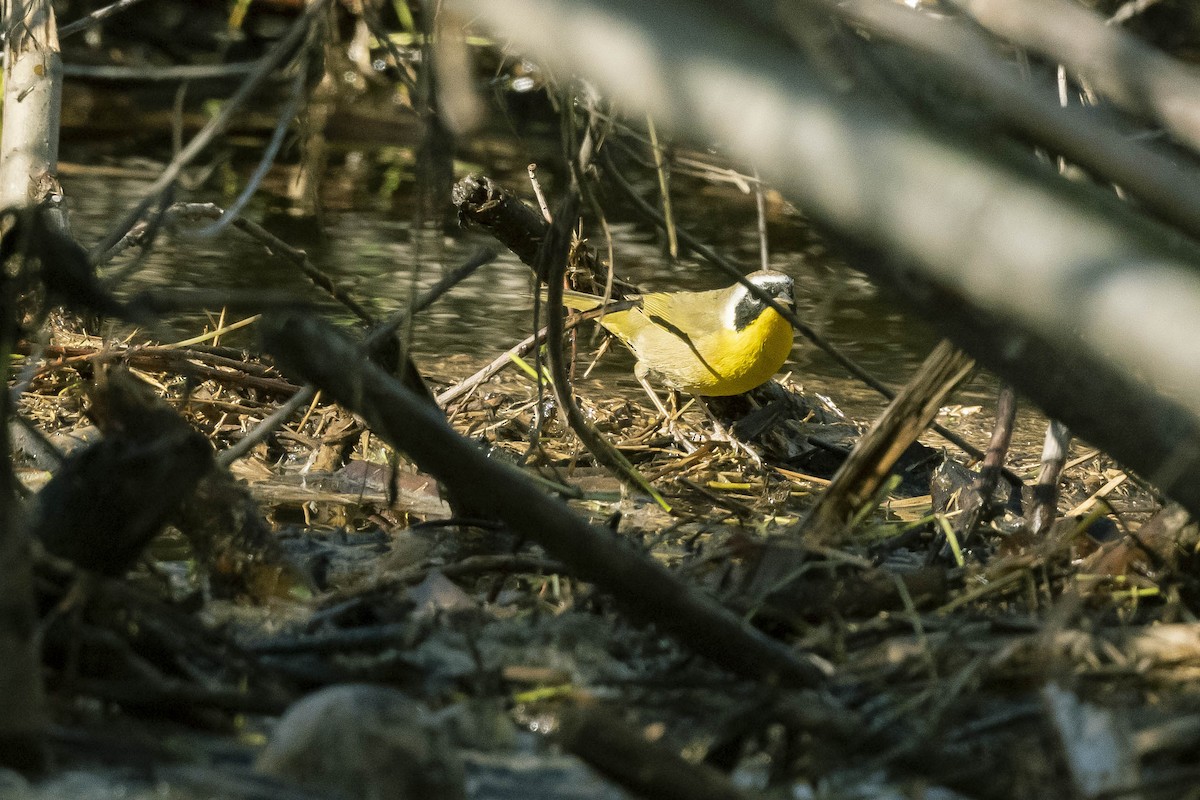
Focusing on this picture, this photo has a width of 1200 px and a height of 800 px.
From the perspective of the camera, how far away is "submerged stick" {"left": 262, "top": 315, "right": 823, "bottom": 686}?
6.79 feet

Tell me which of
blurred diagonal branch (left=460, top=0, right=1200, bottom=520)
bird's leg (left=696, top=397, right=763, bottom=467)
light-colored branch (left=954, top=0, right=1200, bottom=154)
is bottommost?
bird's leg (left=696, top=397, right=763, bottom=467)

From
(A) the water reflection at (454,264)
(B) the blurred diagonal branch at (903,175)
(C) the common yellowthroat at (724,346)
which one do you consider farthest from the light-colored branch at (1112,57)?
(A) the water reflection at (454,264)

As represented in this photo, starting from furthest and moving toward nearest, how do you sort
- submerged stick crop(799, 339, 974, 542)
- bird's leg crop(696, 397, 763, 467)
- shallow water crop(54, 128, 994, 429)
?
1. shallow water crop(54, 128, 994, 429)
2. bird's leg crop(696, 397, 763, 467)
3. submerged stick crop(799, 339, 974, 542)

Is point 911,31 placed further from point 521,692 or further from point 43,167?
point 43,167

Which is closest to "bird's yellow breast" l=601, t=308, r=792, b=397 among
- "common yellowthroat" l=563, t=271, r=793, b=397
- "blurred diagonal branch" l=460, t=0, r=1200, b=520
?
"common yellowthroat" l=563, t=271, r=793, b=397

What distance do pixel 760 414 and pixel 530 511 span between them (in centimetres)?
250

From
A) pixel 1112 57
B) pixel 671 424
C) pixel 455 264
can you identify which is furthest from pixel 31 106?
pixel 1112 57

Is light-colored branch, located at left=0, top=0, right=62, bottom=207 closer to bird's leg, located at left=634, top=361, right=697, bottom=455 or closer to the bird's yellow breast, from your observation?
the bird's yellow breast

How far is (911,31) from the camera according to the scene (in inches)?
65.9

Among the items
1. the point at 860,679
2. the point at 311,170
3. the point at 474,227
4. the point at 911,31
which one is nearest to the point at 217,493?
the point at 311,170

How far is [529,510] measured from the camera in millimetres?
2129

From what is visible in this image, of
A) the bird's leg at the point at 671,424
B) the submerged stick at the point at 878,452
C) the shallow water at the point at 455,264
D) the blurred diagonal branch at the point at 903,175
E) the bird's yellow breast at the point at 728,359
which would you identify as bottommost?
the shallow water at the point at 455,264

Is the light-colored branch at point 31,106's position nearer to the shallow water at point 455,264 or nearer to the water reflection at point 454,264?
the shallow water at point 455,264

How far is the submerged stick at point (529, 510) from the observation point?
6.79ft
